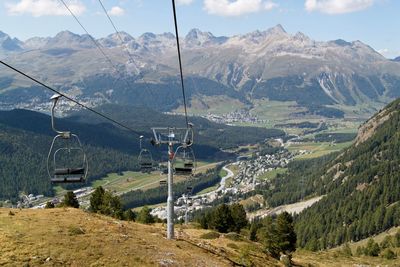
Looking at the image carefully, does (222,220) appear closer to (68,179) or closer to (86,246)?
(86,246)

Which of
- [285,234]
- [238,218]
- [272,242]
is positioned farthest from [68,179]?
[238,218]

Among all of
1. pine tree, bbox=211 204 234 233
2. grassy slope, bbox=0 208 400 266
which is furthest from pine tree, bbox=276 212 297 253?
grassy slope, bbox=0 208 400 266

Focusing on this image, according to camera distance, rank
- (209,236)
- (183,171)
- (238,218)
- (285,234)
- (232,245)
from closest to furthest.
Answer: (183,171) → (232,245) → (209,236) → (285,234) → (238,218)

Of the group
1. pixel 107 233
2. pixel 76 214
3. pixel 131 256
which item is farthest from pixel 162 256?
pixel 76 214

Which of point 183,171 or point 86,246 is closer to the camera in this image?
point 86,246

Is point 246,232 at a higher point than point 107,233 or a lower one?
lower

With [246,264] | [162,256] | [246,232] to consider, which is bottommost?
[246,232]

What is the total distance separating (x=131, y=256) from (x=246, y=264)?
15106mm

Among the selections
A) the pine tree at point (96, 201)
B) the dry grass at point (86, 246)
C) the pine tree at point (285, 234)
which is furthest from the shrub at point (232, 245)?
the pine tree at point (96, 201)


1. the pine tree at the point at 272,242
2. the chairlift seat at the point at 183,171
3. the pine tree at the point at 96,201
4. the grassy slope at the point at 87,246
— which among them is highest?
the chairlift seat at the point at 183,171

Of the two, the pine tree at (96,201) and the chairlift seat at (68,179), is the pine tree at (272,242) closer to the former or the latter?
the pine tree at (96,201)

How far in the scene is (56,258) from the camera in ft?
120

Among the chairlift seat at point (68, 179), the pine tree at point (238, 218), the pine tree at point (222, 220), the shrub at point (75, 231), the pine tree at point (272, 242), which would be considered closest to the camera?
the chairlift seat at point (68, 179)

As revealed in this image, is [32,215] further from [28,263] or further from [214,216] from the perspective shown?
[214,216]
